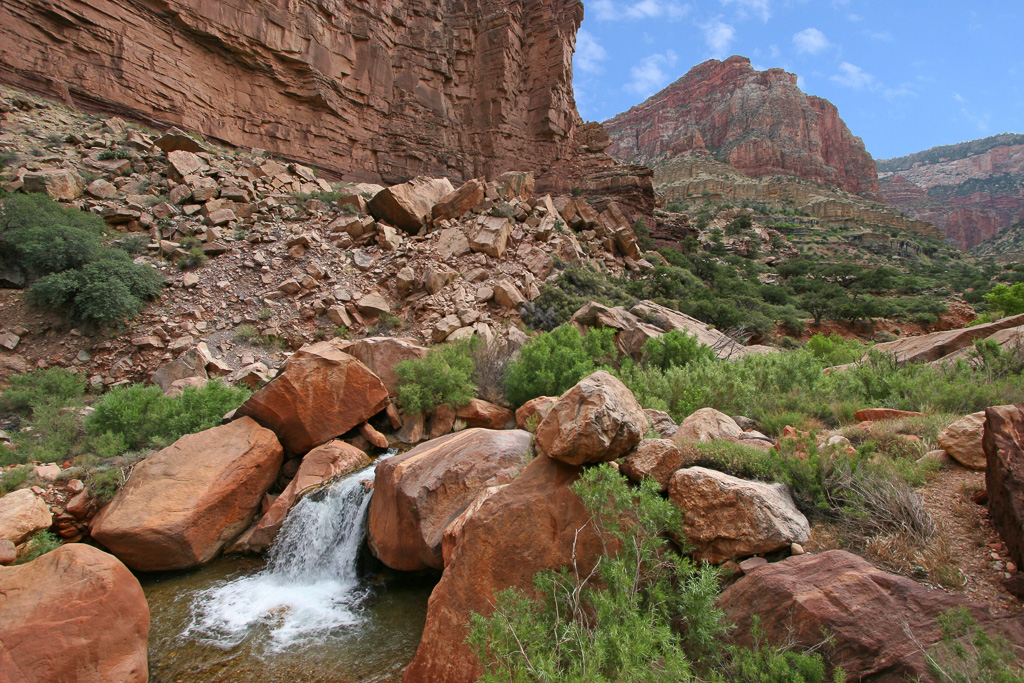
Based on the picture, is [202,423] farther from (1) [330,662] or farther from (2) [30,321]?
(2) [30,321]

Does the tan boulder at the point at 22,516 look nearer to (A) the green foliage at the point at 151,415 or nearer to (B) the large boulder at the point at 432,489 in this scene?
(A) the green foliage at the point at 151,415

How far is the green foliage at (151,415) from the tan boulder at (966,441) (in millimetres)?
9925

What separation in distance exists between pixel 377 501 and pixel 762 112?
81.7 meters

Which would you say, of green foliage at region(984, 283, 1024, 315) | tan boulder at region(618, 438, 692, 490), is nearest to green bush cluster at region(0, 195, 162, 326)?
tan boulder at region(618, 438, 692, 490)

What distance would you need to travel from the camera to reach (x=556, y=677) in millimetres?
2471

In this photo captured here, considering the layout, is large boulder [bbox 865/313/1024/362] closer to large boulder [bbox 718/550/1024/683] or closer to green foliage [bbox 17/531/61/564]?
large boulder [bbox 718/550/1024/683]

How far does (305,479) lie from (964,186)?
379 ft

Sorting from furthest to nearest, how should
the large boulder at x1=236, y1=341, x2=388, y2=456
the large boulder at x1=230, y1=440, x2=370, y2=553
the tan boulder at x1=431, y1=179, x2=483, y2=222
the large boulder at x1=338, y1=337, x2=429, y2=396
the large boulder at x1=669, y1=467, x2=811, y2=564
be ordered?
the tan boulder at x1=431, y1=179, x2=483, y2=222, the large boulder at x1=338, y1=337, x2=429, y2=396, the large boulder at x1=236, y1=341, x2=388, y2=456, the large boulder at x1=230, y1=440, x2=370, y2=553, the large boulder at x1=669, y1=467, x2=811, y2=564

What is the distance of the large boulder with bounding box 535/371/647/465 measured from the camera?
11.8ft

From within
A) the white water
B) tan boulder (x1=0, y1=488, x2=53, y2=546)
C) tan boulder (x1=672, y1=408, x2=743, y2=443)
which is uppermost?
tan boulder (x1=672, y1=408, x2=743, y2=443)

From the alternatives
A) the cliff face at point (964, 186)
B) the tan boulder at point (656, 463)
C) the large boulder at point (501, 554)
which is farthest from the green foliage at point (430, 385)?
the cliff face at point (964, 186)

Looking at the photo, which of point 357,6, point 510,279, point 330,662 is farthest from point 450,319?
point 357,6

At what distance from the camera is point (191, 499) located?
247 inches

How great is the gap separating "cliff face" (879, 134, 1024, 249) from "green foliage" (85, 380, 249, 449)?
86916 millimetres
